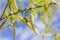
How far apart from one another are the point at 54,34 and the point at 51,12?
0.18 meters

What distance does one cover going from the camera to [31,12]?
133cm

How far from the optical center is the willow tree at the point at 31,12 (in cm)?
132

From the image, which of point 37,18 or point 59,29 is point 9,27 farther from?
point 59,29

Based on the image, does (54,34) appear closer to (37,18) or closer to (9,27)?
(37,18)

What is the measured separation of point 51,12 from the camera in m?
1.34

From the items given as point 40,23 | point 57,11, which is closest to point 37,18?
Answer: point 40,23

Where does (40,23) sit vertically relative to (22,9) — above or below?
below

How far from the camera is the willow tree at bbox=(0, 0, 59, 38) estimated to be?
51.9 inches

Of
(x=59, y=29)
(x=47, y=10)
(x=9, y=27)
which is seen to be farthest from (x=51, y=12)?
(x=9, y=27)

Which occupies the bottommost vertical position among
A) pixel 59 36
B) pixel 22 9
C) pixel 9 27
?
pixel 59 36

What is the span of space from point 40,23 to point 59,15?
165 mm

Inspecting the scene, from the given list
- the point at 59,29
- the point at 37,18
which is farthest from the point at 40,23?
the point at 59,29

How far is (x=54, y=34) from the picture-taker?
132 centimetres

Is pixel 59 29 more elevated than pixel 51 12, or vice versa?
pixel 51 12
